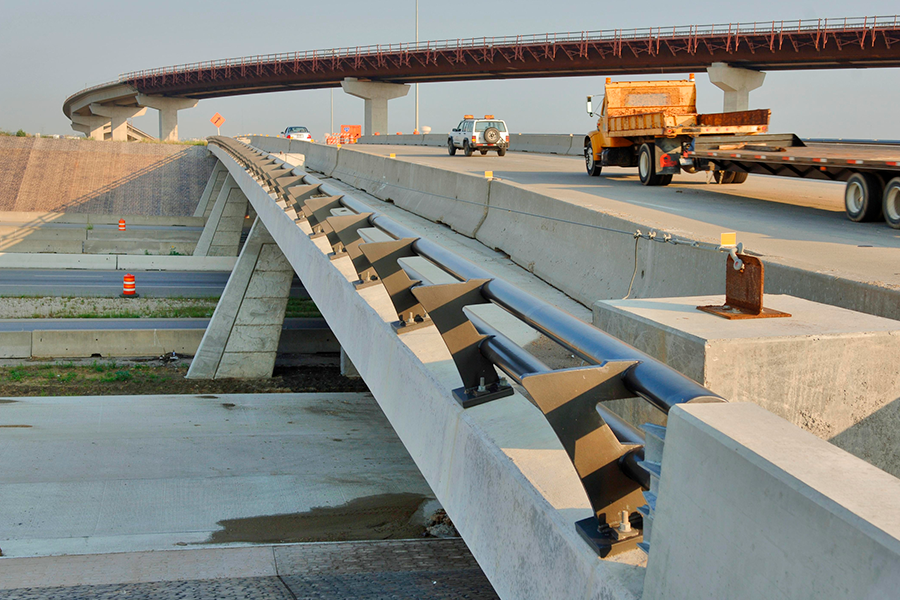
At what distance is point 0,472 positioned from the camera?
1357cm

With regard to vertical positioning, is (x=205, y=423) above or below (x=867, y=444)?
below

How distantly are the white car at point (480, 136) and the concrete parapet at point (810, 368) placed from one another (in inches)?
1212

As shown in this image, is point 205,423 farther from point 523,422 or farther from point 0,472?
point 523,422

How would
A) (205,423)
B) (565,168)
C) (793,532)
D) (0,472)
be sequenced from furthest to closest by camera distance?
(565,168) → (205,423) → (0,472) → (793,532)

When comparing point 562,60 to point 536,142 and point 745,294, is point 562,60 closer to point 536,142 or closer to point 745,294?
point 536,142

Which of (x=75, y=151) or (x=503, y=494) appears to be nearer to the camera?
(x=503, y=494)

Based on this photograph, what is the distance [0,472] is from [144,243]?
45.3 meters

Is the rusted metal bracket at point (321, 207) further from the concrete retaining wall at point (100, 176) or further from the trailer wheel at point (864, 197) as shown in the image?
the concrete retaining wall at point (100, 176)

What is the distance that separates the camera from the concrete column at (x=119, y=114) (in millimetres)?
105250

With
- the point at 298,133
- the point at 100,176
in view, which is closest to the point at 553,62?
the point at 298,133

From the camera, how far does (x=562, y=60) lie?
184 ft

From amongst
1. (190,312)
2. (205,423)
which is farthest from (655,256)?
(190,312)

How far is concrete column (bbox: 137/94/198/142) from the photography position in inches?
3492

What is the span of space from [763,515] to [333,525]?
35.1ft
